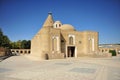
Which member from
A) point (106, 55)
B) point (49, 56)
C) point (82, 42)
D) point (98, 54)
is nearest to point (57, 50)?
point (49, 56)

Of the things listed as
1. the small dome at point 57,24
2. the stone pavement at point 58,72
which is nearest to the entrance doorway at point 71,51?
the small dome at point 57,24

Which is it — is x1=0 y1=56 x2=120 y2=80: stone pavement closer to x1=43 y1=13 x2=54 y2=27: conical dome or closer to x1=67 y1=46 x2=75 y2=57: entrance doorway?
x1=67 y1=46 x2=75 y2=57: entrance doorway

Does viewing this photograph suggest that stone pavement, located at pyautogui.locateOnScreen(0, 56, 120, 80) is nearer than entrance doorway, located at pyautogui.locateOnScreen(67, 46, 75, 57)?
Yes

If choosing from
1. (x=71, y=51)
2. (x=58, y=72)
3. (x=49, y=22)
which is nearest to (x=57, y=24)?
(x=49, y=22)

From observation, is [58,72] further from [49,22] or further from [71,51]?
[49,22]

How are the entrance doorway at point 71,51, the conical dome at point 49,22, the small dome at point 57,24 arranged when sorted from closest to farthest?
the entrance doorway at point 71,51 < the conical dome at point 49,22 < the small dome at point 57,24

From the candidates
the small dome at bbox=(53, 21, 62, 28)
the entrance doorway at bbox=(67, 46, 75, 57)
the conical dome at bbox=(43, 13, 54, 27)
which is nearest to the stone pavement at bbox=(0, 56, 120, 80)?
the entrance doorway at bbox=(67, 46, 75, 57)

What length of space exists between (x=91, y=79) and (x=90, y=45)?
2710 cm

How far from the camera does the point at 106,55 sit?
36.1 m

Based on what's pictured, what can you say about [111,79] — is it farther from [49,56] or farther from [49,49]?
[49,49]

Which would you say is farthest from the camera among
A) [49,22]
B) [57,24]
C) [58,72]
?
[57,24]

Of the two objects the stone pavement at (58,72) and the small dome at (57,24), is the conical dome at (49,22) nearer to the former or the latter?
the small dome at (57,24)

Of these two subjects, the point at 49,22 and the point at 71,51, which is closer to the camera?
the point at 71,51

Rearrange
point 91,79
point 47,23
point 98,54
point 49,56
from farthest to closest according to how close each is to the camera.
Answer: point 47,23, point 98,54, point 49,56, point 91,79
